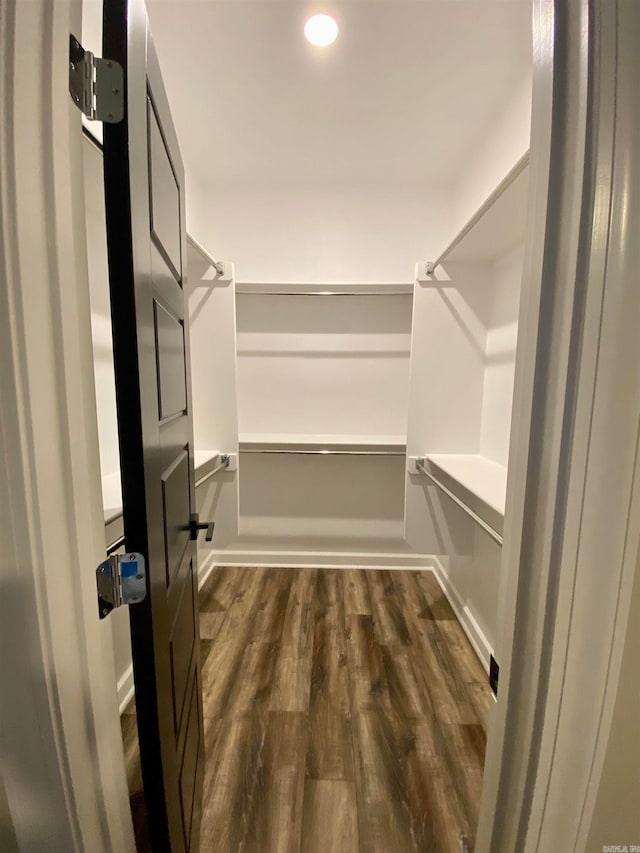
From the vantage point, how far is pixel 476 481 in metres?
1.53

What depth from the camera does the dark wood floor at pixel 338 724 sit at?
3.52 ft

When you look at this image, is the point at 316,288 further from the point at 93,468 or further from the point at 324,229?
the point at 93,468

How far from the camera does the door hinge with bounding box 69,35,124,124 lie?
55 cm

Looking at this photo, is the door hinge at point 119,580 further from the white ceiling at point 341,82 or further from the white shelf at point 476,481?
the white ceiling at point 341,82

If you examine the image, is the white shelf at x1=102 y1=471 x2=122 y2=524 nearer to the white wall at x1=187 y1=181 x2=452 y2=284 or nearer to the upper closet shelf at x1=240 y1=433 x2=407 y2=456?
the upper closet shelf at x1=240 y1=433 x2=407 y2=456

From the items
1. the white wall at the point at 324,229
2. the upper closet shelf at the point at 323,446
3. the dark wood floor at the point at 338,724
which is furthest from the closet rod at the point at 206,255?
the dark wood floor at the point at 338,724

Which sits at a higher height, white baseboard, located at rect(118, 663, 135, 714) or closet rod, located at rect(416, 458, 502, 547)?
closet rod, located at rect(416, 458, 502, 547)

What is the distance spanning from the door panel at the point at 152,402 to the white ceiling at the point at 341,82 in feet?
3.03

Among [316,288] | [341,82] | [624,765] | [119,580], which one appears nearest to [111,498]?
[119,580]

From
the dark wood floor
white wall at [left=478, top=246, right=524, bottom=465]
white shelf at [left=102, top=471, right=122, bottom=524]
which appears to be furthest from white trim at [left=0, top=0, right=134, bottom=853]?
white wall at [left=478, top=246, right=524, bottom=465]

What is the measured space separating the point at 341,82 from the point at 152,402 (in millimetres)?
1842

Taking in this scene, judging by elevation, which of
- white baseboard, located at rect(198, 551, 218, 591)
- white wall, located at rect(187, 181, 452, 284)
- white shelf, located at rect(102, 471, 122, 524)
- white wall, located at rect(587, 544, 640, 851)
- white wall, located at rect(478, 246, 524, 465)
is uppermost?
white wall, located at rect(187, 181, 452, 284)

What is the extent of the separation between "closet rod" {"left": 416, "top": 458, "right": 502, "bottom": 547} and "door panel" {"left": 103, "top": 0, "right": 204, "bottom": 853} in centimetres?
105

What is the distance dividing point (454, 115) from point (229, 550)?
3.01 meters
